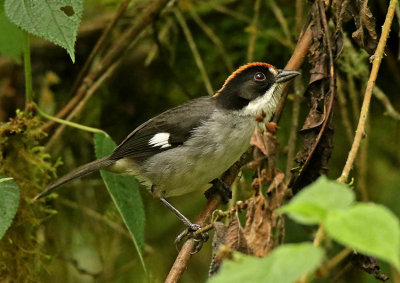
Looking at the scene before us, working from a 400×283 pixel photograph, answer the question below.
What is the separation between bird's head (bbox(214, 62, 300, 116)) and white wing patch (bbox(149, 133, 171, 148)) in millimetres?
338

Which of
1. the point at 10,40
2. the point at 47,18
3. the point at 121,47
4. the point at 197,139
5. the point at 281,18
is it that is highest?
the point at 47,18

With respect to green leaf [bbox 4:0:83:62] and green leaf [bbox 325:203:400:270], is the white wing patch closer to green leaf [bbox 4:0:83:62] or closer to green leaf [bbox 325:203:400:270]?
green leaf [bbox 4:0:83:62]

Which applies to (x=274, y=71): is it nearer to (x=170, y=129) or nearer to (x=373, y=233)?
(x=170, y=129)

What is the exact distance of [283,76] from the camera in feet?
9.76

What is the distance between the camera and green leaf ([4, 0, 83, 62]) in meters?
2.40

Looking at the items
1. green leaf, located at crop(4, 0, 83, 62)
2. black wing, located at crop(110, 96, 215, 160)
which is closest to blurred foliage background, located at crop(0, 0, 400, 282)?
black wing, located at crop(110, 96, 215, 160)

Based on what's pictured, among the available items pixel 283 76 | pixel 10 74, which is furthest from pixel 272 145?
pixel 10 74

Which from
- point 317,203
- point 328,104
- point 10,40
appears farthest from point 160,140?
point 317,203

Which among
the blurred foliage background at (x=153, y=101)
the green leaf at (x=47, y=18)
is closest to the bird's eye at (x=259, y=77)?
the blurred foliage background at (x=153, y=101)

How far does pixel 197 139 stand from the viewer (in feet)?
10.5

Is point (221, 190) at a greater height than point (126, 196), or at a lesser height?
lesser

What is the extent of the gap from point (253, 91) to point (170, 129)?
0.48m

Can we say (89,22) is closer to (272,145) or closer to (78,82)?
(78,82)

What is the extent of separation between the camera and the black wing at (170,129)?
330 cm
